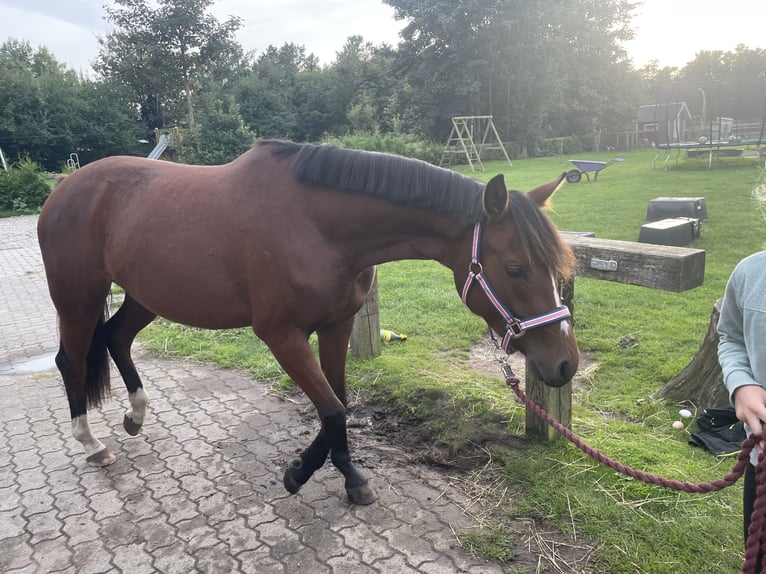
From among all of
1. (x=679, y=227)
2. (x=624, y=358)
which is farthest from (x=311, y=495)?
(x=679, y=227)

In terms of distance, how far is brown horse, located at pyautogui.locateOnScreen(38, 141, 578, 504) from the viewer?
2.15m

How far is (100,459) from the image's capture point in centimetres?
316

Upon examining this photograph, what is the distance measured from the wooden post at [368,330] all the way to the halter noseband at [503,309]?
6.84 ft

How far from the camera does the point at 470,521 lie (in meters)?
2.44

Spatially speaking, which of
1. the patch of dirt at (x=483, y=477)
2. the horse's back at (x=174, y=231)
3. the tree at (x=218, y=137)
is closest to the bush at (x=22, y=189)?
the tree at (x=218, y=137)

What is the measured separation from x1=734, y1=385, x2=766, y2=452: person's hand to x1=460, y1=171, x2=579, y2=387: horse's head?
0.71 meters

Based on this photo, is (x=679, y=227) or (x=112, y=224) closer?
(x=112, y=224)

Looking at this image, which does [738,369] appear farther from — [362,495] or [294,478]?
[294,478]

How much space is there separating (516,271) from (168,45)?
104ft

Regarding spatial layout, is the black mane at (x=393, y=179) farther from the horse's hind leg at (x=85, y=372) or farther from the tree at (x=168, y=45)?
the tree at (x=168, y=45)

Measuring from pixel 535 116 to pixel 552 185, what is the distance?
91.6 ft

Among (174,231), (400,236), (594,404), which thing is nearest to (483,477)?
(594,404)

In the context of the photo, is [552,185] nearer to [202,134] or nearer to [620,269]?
[620,269]

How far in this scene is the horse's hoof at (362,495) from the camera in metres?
2.63
